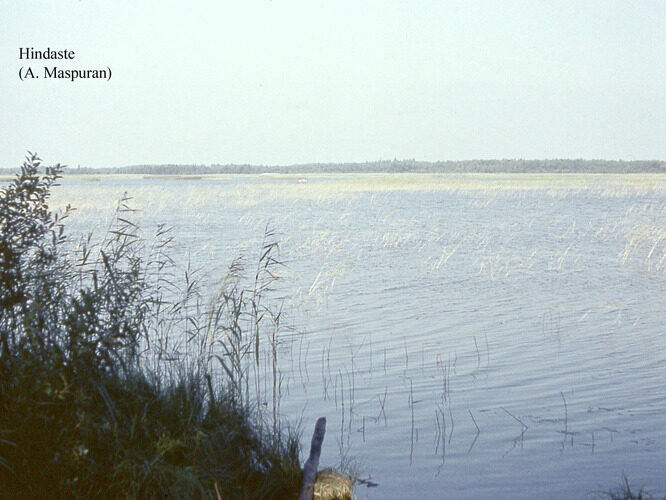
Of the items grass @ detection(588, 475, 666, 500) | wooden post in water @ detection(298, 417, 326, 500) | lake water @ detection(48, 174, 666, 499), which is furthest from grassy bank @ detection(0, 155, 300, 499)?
grass @ detection(588, 475, 666, 500)

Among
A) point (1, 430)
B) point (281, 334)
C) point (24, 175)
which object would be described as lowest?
point (281, 334)

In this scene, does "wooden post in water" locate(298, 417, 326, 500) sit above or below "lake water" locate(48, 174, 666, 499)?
above

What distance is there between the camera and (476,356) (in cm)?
1015

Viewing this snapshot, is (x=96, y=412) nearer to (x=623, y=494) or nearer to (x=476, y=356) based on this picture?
(x=623, y=494)

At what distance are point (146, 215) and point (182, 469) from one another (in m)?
29.2

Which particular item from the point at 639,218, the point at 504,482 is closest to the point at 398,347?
the point at 504,482

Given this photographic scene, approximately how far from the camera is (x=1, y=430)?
441 centimetres

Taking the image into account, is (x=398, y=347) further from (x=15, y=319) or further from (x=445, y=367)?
(x=15, y=319)

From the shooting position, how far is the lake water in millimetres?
6594

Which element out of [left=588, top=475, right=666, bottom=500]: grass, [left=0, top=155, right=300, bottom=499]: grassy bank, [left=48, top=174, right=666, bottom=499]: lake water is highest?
[left=0, top=155, right=300, bottom=499]: grassy bank

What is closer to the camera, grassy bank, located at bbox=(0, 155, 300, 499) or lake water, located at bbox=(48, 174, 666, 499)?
grassy bank, located at bbox=(0, 155, 300, 499)

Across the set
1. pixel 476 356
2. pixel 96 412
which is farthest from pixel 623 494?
pixel 476 356

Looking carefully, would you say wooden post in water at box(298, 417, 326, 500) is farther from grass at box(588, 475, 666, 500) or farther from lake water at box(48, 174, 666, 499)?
grass at box(588, 475, 666, 500)

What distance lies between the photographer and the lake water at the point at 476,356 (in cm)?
659
